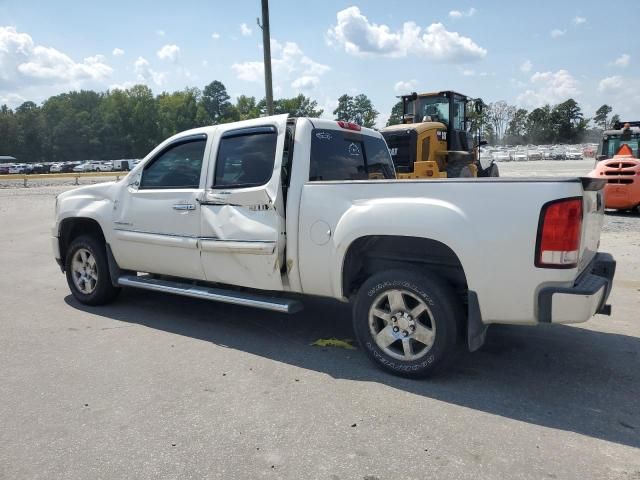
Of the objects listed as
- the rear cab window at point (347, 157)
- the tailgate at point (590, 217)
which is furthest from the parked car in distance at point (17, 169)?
the tailgate at point (590, 217)

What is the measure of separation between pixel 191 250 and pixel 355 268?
174 cm

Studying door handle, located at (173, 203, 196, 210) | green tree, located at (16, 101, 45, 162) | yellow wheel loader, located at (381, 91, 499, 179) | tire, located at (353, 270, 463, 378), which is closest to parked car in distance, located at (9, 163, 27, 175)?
green tree, located at (16, 101, 45, 162)

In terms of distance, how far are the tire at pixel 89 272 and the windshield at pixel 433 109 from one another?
10.1 m

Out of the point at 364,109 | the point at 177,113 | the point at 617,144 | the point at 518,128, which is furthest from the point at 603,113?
the point at 617,144

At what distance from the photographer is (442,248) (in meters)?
3.97

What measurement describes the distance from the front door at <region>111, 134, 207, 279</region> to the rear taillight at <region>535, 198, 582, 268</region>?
10.2 feet

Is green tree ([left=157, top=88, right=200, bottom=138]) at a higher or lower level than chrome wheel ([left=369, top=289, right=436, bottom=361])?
higher

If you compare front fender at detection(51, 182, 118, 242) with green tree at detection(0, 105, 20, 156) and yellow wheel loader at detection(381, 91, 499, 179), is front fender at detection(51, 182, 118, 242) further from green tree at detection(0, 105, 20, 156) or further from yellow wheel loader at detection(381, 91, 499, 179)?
green tree at detection(0, 105, 20, 156)

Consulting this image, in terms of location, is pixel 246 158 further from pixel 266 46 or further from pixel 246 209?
pixel 266 46

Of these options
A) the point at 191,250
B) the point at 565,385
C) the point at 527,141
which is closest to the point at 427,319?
the point at 565,385

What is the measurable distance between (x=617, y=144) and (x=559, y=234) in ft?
Answer: 49.3

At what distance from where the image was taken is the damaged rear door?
4.55 meters

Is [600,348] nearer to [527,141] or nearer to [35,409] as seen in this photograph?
[35,409]

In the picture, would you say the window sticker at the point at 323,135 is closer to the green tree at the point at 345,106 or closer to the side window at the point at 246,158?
the side window at the point at 246,158
